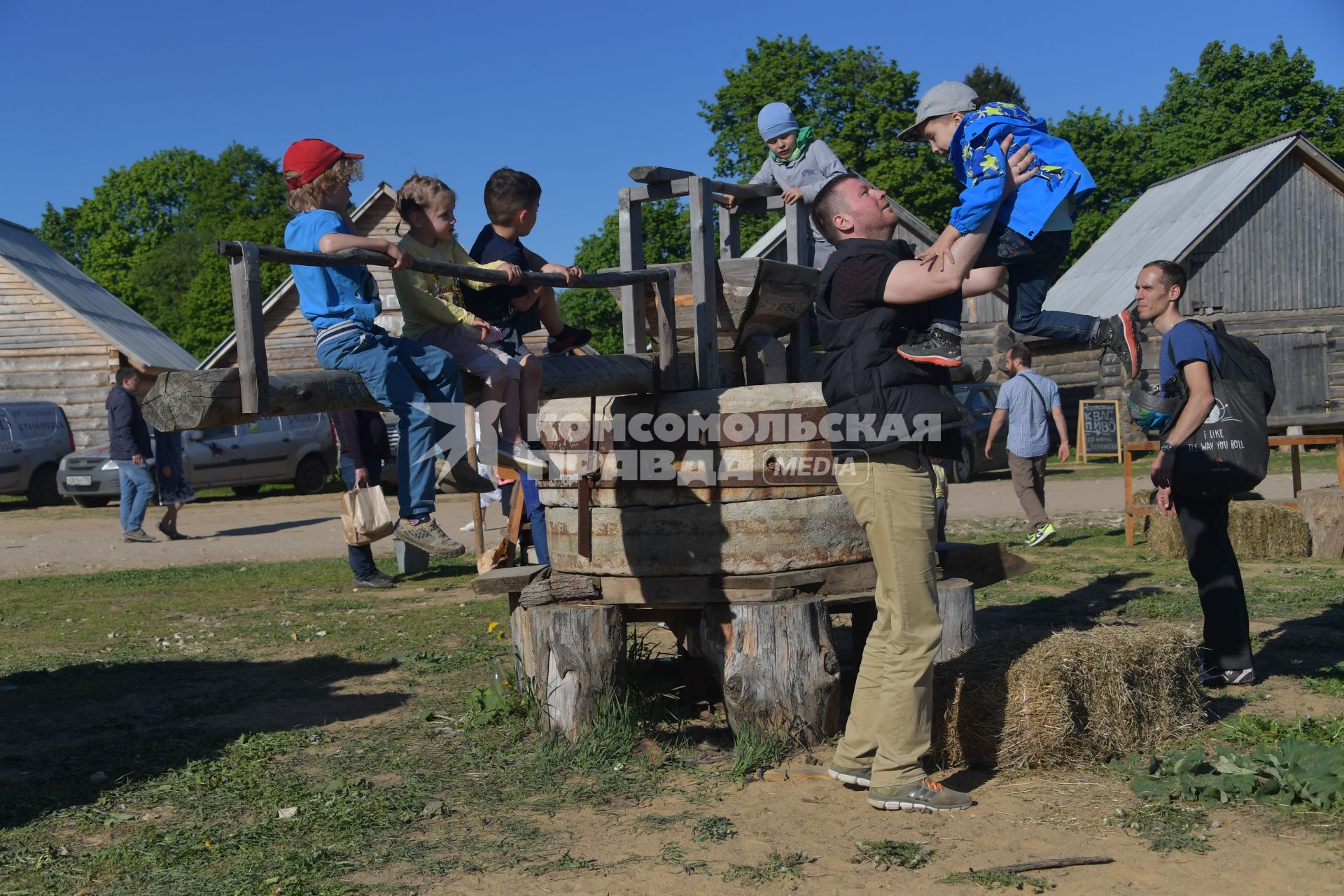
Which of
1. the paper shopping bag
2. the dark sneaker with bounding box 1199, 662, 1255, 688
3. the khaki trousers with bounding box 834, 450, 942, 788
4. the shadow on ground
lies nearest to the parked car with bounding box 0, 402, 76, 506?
the paper shopping bag

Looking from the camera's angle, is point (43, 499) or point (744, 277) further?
point (43, 499)

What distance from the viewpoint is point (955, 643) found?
573cm

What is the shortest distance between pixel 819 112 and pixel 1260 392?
4606 cm

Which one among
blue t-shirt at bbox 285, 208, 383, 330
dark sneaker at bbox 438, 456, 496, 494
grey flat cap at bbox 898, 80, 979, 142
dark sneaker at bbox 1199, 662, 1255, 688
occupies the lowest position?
dark sneaker at bbox 1199, 662, 1255, 688

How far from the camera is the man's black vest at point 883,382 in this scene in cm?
438

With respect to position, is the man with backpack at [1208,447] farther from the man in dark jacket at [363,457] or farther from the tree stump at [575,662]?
the man in dark jacket at [363,457]

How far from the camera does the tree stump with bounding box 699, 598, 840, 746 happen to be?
5.20 metres

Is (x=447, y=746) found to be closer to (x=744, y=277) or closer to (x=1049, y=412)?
(x=744, y=277)

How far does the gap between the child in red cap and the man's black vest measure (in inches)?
64.9

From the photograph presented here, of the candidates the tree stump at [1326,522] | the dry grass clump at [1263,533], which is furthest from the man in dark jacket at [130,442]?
the tree stump at [1326,522]

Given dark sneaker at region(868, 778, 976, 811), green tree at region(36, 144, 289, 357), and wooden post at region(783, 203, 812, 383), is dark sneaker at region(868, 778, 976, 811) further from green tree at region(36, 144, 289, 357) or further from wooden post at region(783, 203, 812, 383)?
green tree at region(36, 144, 289, 357)

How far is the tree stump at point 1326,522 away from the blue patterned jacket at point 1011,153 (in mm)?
6529

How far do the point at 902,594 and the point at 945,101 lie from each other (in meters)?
2.16

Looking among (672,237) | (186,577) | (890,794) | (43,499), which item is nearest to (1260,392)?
(890,794)
